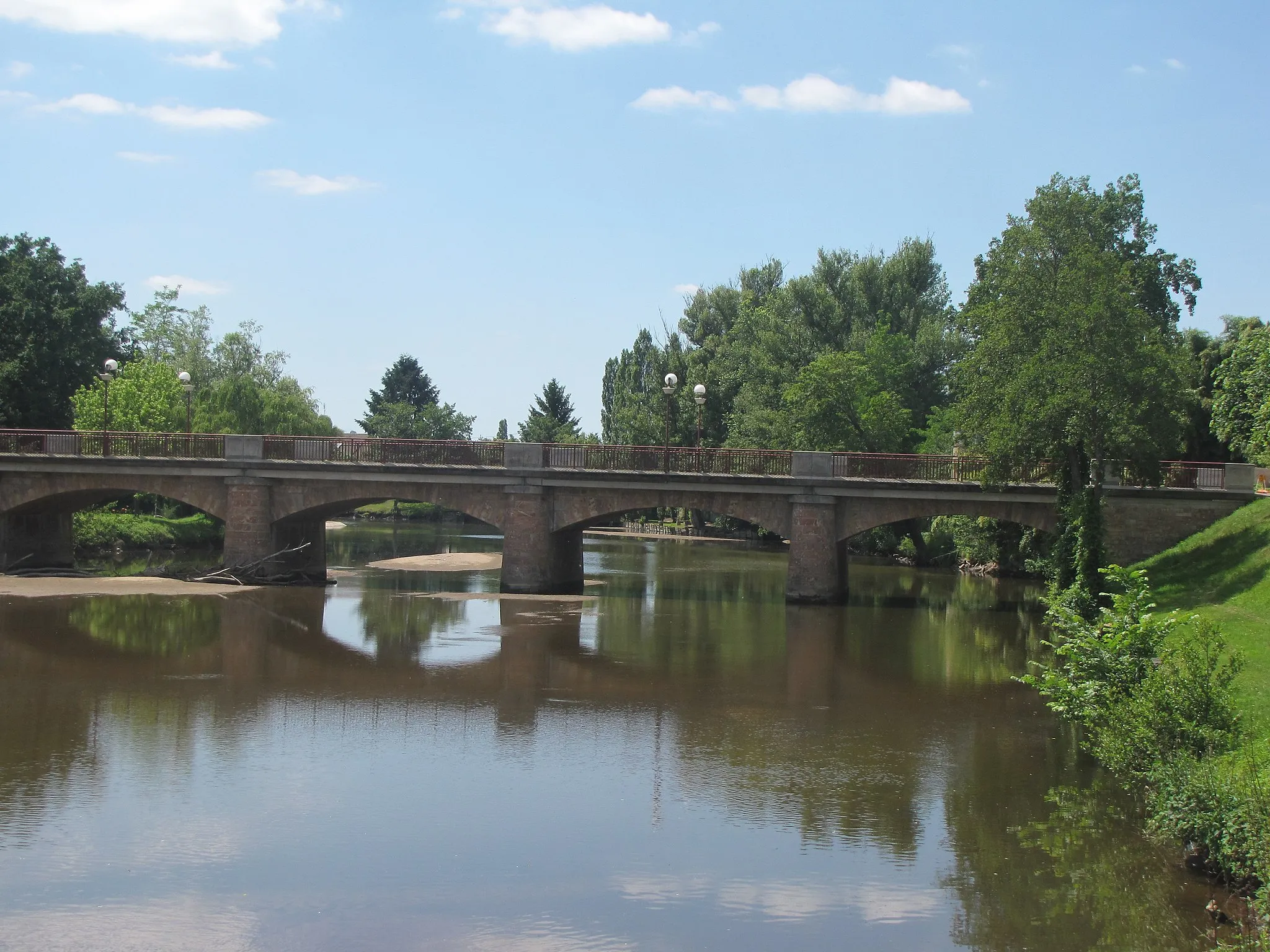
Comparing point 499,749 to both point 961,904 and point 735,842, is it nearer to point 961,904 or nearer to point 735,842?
point 735,842

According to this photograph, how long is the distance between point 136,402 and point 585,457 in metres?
30.0

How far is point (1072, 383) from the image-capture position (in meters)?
33.4

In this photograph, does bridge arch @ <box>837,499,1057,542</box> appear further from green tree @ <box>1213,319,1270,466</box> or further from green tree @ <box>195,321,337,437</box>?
green tree @ <box>195,321,337,437</box>

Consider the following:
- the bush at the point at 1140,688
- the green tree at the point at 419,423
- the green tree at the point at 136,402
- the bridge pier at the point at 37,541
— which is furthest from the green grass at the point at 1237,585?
the green tree at the point at 419,423

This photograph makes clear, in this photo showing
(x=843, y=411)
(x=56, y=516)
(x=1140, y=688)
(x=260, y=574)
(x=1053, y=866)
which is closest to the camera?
(x=1053, y=866)

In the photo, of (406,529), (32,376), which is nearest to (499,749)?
(32,376)

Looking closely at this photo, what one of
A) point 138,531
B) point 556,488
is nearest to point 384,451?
point 556,488

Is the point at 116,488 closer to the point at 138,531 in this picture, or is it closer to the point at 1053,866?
the point at 138,531

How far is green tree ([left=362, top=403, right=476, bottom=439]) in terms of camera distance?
373 feet

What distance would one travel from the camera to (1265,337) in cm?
3588

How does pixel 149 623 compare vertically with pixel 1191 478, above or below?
below

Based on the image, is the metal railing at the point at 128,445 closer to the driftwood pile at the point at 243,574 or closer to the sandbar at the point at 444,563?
the driftwood pile at the point at 243,574

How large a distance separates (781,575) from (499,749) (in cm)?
3280

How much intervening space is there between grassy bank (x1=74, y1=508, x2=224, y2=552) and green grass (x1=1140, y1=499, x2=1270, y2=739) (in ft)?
139
